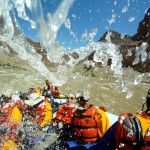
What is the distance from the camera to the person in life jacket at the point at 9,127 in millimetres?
5513

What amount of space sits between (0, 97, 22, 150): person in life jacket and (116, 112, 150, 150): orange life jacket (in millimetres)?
2930

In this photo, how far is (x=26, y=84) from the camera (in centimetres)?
2923

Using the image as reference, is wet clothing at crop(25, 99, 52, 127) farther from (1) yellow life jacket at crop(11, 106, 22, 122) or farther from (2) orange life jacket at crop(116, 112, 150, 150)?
(2) orange life jacket at crop(116, 112, 150, 150)

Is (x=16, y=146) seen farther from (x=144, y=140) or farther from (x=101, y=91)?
(x=101, y=91)

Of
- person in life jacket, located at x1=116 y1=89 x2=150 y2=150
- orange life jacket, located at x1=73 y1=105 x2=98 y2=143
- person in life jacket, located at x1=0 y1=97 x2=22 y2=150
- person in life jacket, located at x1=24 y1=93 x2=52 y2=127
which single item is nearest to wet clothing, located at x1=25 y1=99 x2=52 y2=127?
person in life jacket, located at x1=24 y1=93 x2=52 y2=127

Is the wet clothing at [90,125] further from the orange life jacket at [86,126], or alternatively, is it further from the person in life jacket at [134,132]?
the person in life jacket at [134,132]

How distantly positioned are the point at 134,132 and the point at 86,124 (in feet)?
7.21

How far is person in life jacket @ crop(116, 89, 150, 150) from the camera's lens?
2893mm

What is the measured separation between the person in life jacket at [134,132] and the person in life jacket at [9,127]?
292cm

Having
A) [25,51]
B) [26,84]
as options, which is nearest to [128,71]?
[26,84]

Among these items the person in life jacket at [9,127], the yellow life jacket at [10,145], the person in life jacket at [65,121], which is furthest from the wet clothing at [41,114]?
the yellow life jacket at [10,145]

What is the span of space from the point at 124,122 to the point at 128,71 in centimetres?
6205

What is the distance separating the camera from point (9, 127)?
230 inches

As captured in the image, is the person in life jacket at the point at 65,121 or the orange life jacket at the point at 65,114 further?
the orange life jacket at the point at 65,114
